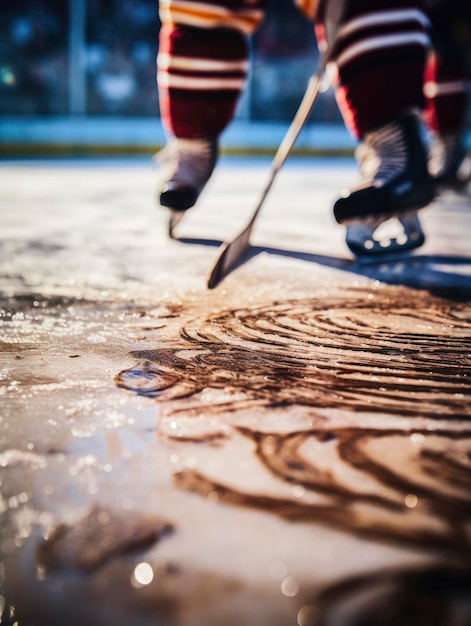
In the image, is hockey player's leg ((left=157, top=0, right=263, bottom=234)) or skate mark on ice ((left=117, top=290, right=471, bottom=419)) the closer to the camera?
skate mark on ice ((left=117, top=290, right=471, bottom=419))

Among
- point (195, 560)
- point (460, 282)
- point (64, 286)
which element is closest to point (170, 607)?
point (195, 560)

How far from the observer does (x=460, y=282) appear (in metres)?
1.04

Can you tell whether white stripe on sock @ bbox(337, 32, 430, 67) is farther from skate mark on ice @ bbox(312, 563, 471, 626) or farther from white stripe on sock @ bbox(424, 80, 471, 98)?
white stripe on sock @ bbox(424, 80, 471, 98)

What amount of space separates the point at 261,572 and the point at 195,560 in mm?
32

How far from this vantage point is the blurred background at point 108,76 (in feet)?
25.4

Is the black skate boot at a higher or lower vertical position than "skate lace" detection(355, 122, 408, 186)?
lower

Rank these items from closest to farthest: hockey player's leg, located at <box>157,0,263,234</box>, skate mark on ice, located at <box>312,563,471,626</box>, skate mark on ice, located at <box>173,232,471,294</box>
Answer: skate mark on ice, located at <box>312,563,471,626</box>, skate mark on ice, located at <box>173,232,471,294</box>, hockey player's leg, located at <box>157,0,263,234</box>

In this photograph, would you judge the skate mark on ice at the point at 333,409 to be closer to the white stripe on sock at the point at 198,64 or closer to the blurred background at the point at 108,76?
the white stripe on sock at the point at 198,64

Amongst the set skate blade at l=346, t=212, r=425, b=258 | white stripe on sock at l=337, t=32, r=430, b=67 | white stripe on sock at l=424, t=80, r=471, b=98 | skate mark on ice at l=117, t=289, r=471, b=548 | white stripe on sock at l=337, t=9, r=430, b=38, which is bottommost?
skate blade at l=346, t=212, r=425, b=258

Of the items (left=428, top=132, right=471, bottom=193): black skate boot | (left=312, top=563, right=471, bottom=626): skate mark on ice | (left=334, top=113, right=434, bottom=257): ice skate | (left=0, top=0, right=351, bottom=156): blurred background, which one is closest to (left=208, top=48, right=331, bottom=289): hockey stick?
(left=334, top=113, right=434, bottom=257): ice skate

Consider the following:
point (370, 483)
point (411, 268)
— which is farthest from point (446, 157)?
point (370, 483)

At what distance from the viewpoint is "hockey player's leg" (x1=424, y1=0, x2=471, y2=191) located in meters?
2.43

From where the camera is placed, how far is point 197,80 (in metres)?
1.46

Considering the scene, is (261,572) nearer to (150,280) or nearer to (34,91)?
(150,280)
